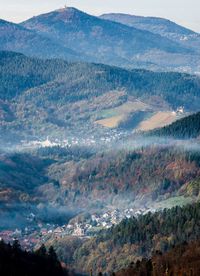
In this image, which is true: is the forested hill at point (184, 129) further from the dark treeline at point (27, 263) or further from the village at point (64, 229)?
the dark treeline at point (27, 263)

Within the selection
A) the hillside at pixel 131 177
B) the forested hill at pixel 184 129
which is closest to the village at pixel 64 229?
the hillside at pixel 131 177

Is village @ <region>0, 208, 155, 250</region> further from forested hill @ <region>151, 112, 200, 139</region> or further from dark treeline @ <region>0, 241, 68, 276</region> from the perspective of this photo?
forested hill @ <region>151, 112, 200, 139</region>

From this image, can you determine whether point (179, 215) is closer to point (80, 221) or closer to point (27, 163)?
point (80, 221)

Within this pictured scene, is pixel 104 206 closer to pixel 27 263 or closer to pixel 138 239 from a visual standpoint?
pixel 138 239

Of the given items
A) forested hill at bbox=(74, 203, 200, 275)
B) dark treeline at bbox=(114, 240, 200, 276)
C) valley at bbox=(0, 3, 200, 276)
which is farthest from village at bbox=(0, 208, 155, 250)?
dark treeline at bbox=(114, 240, 200, 276)

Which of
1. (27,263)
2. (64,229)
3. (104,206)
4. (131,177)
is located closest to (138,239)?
(64,229)

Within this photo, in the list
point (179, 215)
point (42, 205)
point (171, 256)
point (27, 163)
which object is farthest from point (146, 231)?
point (27, 163)
